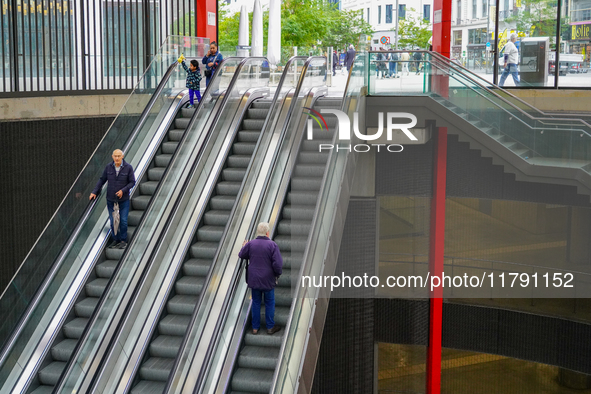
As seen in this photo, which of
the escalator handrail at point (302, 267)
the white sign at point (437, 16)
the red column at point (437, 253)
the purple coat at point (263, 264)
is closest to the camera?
the escalator handrail at point (302, 267)

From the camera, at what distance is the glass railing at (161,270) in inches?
297

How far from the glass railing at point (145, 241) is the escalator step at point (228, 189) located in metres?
0.50

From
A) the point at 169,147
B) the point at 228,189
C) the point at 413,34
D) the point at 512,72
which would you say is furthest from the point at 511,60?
the point at 413,34

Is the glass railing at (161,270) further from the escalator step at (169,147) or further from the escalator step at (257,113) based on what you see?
the escalator step at (169,147)

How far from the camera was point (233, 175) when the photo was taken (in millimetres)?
9906

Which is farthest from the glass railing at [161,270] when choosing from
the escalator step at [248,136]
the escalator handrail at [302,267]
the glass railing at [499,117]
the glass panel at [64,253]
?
the glass railing at [499,117]

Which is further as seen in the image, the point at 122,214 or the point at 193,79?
the point at 193,79

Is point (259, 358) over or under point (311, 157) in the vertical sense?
under

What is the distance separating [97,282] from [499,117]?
22.1ft

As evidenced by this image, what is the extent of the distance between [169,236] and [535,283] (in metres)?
7.46

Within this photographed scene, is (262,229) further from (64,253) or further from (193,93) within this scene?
(193,93)

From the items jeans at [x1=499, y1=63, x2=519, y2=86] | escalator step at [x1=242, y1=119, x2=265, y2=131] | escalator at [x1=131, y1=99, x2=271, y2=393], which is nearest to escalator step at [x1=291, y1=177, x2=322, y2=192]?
escalator at [x1=131, y1=99, x2=271, y2=393]

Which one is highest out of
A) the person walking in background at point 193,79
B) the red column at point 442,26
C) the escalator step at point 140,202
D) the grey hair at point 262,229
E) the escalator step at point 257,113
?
the red column at point 442,26

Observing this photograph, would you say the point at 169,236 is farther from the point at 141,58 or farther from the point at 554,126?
the point at 554,126
